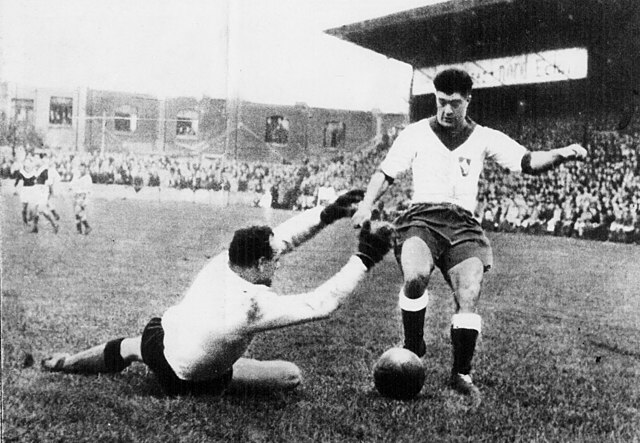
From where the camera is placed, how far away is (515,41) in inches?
630

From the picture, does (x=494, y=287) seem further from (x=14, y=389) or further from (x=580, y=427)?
(x=14, y=389)

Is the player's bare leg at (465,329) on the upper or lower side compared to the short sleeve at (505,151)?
lower

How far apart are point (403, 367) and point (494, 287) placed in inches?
177

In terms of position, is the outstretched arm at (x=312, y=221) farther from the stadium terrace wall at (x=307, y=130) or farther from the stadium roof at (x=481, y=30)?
the stadium terrace wall at (x=307, y=130)

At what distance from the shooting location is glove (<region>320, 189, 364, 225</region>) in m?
3.56

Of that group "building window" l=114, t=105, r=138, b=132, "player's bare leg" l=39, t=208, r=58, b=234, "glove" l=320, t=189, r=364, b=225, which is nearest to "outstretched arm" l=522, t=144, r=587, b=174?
"glove" l=320, t=189, r=364, b=225

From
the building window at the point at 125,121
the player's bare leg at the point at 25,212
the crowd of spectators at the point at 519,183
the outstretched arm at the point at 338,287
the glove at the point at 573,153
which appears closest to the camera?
the outstretched arm at the point at 338,287

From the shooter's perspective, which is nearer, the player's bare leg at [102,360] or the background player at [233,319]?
the background player at [233,319]

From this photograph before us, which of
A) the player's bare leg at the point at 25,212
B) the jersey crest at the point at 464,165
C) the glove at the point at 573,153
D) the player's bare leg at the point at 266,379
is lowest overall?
the player's bare leg at the point at 266,379

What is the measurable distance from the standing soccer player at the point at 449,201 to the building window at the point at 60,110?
28.0m

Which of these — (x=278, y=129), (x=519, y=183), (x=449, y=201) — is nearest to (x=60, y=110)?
(x=278, y=129)

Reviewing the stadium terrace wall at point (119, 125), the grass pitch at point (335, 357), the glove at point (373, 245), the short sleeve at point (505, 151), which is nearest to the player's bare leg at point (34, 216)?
the grass pitch at point (335, 357)

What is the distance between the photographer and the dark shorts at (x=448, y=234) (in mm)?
3805

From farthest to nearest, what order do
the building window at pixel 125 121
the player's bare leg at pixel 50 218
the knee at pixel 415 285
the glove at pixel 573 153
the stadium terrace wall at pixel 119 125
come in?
1. the building window at pixel 125 121
2. the stadium terrace wall at pixel 119 125
3. the player's bare leg at pixel 50 218
4. the knee at pixel 415 285
5. the glove at pixel 573 153
